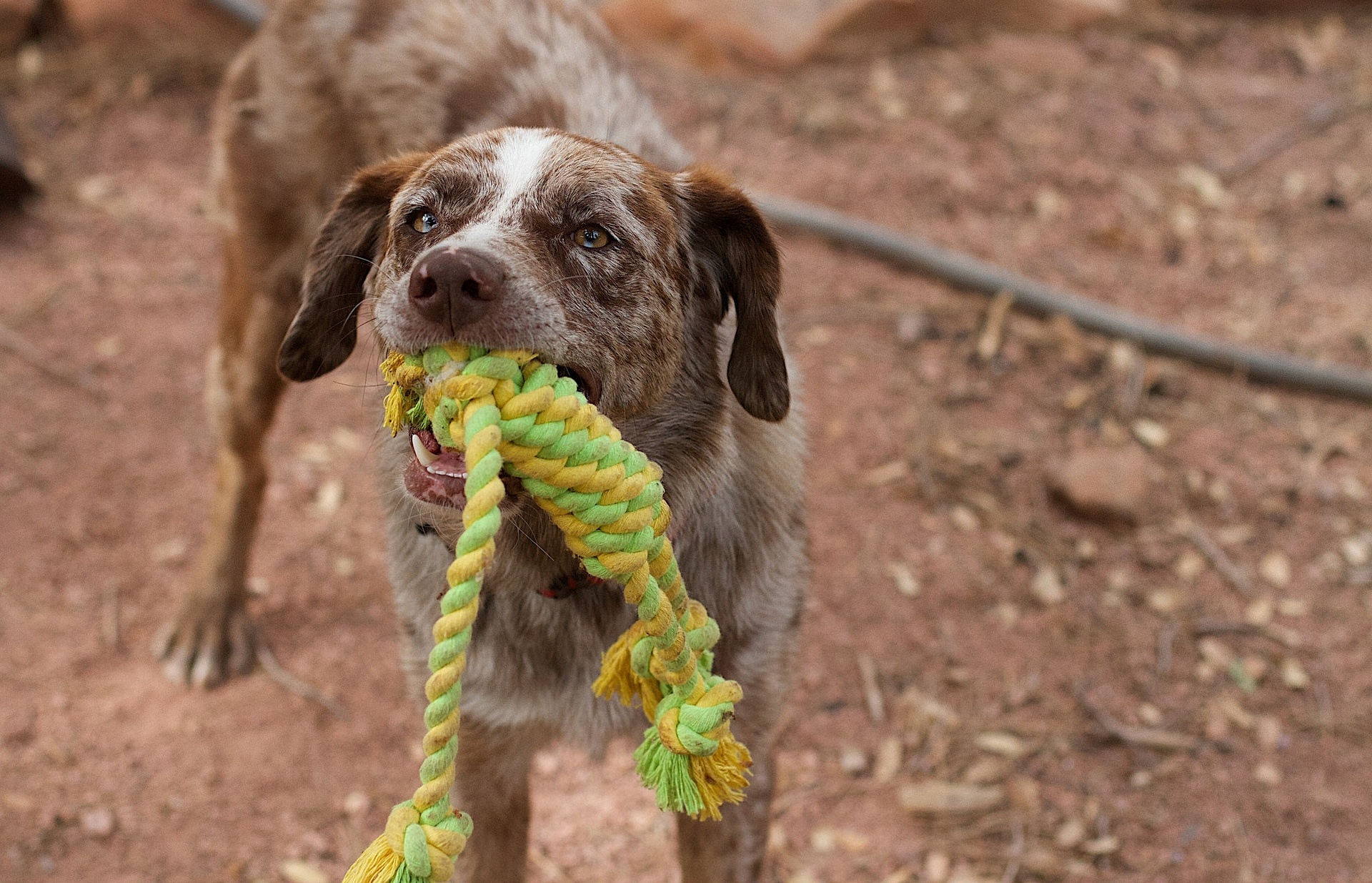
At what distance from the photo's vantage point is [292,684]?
12.8ft

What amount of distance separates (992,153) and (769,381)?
13.5 feet

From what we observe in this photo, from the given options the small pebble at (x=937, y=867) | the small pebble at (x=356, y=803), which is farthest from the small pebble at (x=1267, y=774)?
the small pebble at (x=356, y=803)

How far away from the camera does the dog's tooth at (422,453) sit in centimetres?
200

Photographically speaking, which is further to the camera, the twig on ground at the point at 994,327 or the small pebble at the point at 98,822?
the twig on ground at the point at 994,327

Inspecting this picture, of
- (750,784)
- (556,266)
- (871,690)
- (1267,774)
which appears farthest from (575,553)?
(1267,774)

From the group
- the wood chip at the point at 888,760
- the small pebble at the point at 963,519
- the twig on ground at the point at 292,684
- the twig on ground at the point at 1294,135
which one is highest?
the twig on ground at the point at 1294,135

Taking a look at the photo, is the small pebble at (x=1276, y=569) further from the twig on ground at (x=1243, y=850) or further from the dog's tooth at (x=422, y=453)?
the dog's tooth at (x=422, y=453)

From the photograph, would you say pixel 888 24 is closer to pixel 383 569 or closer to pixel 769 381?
pixel 383 569

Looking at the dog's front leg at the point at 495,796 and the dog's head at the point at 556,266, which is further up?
the dog's head at the point at 556,266

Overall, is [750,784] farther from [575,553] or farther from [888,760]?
[888,760]

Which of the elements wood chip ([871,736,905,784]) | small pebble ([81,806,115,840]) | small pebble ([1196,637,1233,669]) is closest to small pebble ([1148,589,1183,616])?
small pebble ([1196,637,1233,669])

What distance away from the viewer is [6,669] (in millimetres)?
3775

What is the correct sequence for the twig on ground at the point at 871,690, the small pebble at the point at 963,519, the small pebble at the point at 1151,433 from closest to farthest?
the twig on ground at the point at 871,690 < the small pebble at the point at 963,519 < the small pebble at the point at 1151,433

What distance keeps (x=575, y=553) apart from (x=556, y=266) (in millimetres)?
548
